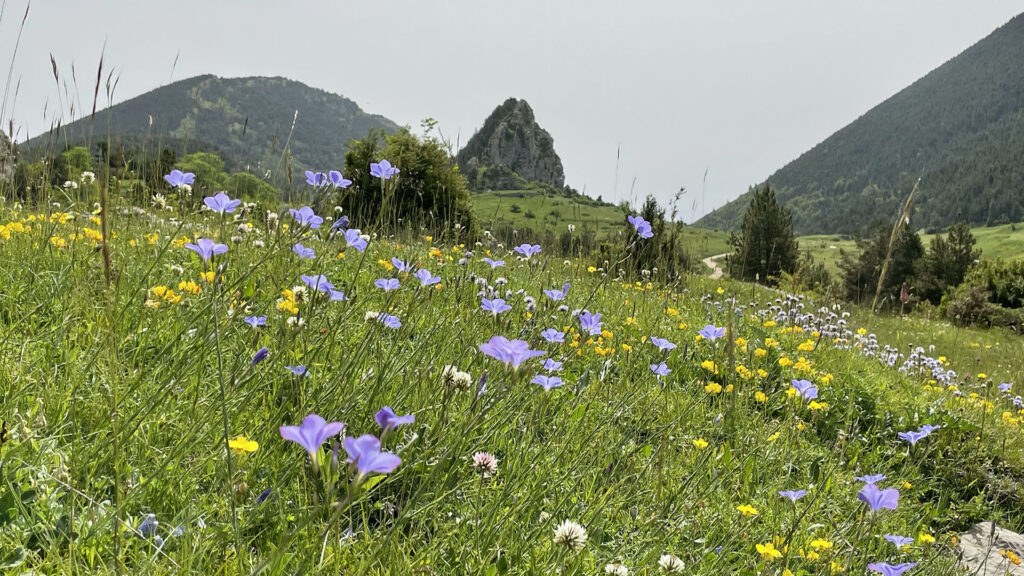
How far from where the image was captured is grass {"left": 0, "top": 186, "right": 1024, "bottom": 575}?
1291mm

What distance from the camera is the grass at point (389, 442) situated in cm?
129

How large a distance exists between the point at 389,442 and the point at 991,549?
3.26 m

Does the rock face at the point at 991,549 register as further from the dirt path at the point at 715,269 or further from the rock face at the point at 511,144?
the rock face at the point at 511,144

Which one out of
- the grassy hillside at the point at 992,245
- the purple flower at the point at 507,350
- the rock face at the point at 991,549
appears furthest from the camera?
the grassy hillside at the point at 992,245

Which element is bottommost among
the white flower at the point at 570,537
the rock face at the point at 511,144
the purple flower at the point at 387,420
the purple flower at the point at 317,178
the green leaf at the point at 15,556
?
the white flower at the point at 570,537

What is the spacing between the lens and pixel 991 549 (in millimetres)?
2881

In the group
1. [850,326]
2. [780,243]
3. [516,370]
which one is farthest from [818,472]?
[780,243]

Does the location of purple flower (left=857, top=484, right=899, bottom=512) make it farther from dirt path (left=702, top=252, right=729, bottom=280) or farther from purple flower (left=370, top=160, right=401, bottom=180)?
dirt path (left=702, top=252, right=729, bottom=280)

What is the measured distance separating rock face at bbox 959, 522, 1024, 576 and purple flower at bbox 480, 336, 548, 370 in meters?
2.98

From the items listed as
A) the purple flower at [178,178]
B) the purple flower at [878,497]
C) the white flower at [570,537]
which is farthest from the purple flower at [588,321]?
the purple flower at [178,178]

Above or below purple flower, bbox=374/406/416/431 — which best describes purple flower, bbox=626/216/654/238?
above

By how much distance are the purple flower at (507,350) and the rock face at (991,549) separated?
9.79 feet

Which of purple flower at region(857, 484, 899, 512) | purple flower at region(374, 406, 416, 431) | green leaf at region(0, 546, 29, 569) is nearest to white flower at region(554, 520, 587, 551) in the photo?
purple flower at region(857, 484, 899, 512)

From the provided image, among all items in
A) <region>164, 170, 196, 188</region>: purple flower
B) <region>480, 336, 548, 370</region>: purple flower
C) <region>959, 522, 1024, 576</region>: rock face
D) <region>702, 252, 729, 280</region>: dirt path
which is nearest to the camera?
<region>480, 336, 548, 370</region>: purple flower
